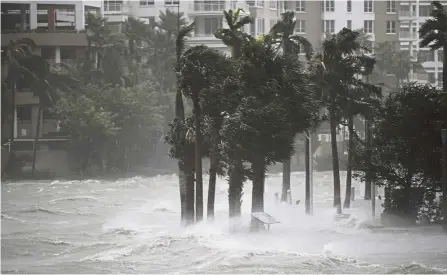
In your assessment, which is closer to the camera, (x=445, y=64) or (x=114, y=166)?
(x=445, y=64)

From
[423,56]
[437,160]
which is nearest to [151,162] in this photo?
[423,56]

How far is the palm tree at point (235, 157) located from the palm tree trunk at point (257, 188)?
279 millimetres

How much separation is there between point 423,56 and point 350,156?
5365 millimetres

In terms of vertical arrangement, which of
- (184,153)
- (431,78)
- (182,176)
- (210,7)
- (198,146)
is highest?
(210,7)

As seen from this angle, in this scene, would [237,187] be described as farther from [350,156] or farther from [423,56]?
[423,56]

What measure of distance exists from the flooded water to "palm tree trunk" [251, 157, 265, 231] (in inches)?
11.9

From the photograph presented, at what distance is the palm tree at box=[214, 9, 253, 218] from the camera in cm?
2420

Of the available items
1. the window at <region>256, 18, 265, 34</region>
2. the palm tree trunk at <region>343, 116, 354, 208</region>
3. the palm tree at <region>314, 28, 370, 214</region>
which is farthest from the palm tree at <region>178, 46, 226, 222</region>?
the window at <region>256, 18, 265, 34</region>

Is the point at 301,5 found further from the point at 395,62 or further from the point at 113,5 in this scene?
the point at 113,5

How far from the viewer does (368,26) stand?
38094 mm

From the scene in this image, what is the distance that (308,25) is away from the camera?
136 feet

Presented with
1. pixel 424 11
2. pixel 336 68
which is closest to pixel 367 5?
pixel 424 11

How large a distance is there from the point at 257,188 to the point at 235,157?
1233mm

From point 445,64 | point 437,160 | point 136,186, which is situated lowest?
point 136,186
